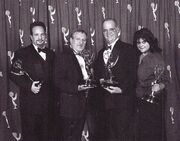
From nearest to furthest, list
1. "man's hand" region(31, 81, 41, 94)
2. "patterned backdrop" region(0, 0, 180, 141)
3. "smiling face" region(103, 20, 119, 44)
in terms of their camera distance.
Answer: "man's hand" region(31, 81, 41, 94)
"smiling face" region(103, 20, 119, 44)
"patterned backdrop" region(0, 0, 180, 141)

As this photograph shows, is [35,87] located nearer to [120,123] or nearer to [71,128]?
[71,128]

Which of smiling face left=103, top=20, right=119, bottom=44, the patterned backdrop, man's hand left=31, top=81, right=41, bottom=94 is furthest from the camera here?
the patterned backdrop

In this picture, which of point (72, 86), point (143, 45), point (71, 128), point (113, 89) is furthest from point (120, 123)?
point (143, 45)

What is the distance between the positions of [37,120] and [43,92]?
0.25 m

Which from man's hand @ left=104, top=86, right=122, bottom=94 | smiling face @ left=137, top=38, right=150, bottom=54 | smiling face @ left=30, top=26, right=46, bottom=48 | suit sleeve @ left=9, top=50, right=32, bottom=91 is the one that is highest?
smiling face @ left=30, top=26, right=46, bottom=48

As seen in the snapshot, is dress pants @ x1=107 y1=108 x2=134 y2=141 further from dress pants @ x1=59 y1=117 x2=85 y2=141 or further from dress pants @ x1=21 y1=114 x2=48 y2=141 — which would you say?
dress pants @ x1=21 y1=114 x2=48 y2=141

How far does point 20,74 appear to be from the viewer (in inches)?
124

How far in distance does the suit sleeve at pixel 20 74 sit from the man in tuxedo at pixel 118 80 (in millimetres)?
636

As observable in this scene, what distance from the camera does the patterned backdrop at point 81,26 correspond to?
12.3ft

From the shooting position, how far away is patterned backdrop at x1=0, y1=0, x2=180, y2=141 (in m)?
3.74

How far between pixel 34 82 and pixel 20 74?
0.54ft

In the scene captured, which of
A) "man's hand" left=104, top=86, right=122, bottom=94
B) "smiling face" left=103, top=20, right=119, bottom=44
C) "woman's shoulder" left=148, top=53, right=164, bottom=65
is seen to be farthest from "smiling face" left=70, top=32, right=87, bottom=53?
"woman's shoulder" left=148, top=53, right=164, bottom=65

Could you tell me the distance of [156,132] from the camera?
323cm

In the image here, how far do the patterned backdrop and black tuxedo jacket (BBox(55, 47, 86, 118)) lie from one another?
27.2 inches
